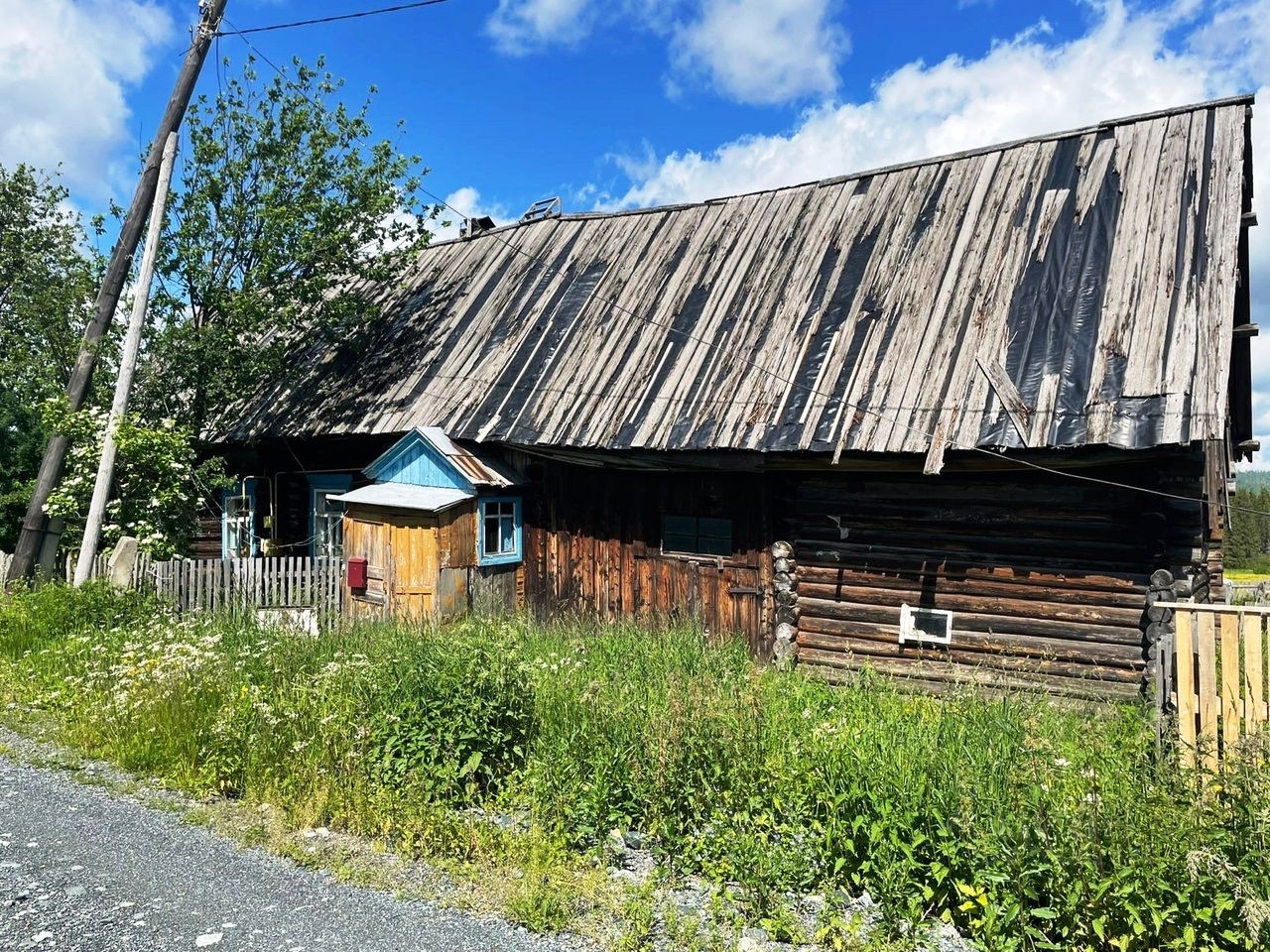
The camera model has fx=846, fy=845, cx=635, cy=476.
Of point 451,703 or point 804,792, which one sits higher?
point 451,703

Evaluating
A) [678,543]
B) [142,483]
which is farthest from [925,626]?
[142,483]

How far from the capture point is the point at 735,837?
14.8 feet

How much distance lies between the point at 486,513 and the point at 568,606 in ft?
5.15

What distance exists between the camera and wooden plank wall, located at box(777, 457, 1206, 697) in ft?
25.0

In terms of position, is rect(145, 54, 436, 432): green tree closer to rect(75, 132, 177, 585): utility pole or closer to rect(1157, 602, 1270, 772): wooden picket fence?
rect(75, 132, 177, 585): utility pole

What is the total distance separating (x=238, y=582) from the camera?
10.3 meters

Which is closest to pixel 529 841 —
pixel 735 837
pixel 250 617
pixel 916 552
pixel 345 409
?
pixel 735 837

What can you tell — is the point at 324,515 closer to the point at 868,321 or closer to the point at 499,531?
the point at 499,531

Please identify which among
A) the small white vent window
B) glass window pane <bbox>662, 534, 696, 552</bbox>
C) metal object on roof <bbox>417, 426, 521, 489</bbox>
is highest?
metal object on roof <bbox>417, 426, 521, 489</bbox>

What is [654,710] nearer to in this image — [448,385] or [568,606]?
[568,606]

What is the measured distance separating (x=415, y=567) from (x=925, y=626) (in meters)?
5.84

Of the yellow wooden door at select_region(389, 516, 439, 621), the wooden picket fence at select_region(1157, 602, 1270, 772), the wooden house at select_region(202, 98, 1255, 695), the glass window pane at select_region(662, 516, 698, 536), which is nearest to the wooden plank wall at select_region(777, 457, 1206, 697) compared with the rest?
the wooden house at select_region(202, 98, 1255, 695)

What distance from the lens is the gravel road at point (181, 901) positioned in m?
3.81

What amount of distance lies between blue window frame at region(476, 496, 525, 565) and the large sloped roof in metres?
0.90
